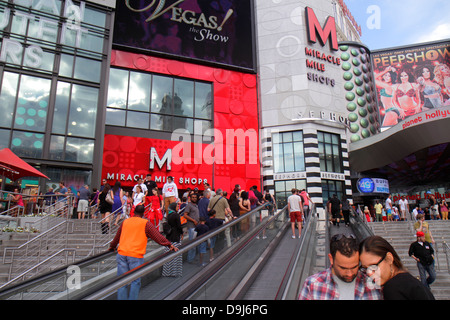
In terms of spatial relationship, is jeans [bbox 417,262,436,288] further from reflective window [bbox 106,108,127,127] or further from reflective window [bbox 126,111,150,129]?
reflective window [bbox 106,108,127,127]

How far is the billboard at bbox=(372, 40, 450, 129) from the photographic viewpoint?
37.5 m

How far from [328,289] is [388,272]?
1.59 ft

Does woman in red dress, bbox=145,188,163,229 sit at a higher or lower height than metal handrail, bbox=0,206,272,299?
higher

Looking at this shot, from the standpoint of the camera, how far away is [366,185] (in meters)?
31.1

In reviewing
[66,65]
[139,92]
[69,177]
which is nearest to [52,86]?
[66,65]

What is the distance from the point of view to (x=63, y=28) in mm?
18891

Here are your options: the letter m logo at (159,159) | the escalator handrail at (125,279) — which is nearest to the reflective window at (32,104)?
the letter m logo at (159,159)

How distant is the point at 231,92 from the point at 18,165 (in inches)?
684

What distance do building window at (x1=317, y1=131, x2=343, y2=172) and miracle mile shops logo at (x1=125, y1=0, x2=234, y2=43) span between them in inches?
455

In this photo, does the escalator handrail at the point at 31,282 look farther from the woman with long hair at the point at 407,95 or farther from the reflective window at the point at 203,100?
the woman with long hair at the point at 407,95

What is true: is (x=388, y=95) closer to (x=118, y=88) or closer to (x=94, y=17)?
(x=118, y=88)

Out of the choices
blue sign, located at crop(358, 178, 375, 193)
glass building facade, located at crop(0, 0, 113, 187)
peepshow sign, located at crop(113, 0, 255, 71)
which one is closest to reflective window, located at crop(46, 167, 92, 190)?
glass building facade, located at crop(0, 0, 113, 187)

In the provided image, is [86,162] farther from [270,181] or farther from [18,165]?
[270,181]

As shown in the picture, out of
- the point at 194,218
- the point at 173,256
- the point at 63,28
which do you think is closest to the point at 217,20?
the point at 63,28
